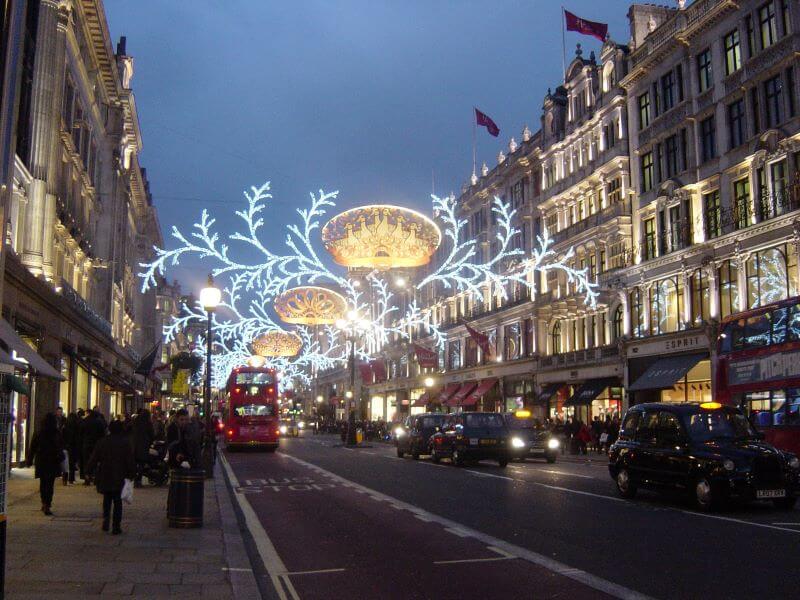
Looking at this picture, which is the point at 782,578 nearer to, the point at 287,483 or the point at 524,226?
the point at 287,483

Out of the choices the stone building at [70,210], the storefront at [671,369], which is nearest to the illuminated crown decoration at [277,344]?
the stone building at [70,210]

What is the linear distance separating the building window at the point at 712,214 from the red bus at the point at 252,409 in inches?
848

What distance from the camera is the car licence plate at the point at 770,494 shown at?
48.5 feet

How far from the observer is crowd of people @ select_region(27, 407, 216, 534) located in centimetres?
1188

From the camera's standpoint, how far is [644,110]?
144 ft

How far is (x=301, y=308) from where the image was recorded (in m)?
35.8

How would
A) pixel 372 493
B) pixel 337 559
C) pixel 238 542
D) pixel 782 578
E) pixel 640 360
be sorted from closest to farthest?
pixel 782 578 → pixel 337 559 → pixel 238 542 → pixel 372 493 → pixel 640 360

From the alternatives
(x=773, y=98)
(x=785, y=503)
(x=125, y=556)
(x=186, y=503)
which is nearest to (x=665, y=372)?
(x=773, y=98)

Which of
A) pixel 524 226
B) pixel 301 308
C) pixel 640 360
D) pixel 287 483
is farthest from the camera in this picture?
pixel 524 226

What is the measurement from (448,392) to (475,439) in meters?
40.8

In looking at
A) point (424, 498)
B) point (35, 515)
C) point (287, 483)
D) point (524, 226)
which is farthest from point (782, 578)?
point (524, 226)

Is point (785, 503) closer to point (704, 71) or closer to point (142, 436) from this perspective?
point (142, 436)

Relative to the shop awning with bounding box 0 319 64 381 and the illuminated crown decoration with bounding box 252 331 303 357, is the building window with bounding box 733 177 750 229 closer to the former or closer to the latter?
the illuminated crown decoration with bounding box 252 331 303 357

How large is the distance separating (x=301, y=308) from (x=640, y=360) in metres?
17.2
